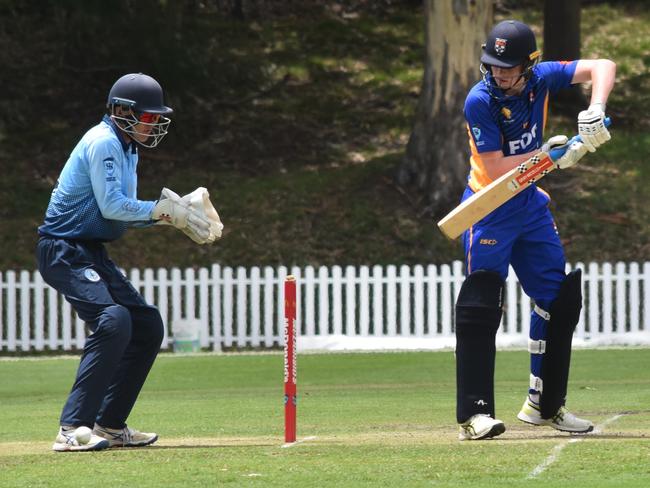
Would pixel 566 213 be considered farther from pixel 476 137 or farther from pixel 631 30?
pixel 476 137

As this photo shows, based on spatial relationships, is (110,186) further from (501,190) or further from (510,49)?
(510,49)

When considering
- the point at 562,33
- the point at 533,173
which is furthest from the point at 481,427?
the point at 562,33

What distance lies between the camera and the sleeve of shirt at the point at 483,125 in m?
7.96

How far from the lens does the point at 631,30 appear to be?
31203mm

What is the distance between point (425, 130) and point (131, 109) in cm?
1523

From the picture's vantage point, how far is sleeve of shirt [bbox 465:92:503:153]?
26.1 feet

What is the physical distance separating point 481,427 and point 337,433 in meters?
1.21

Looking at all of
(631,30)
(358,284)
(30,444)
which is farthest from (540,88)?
(631,30)

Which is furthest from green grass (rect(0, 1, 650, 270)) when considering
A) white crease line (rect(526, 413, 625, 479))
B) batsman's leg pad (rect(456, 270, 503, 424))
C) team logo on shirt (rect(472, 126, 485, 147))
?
team logo on shirt (rect(472, 126, 485, 147))

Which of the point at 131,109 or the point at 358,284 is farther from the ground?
the point at 131,109

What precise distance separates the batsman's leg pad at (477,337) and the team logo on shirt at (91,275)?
208 cm

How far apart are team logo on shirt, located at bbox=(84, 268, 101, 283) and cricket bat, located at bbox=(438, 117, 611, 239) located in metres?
1.97

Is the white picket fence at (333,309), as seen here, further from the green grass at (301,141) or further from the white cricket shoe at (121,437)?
the white cricket shoe at (121,437)

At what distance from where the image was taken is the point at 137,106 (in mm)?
7992
